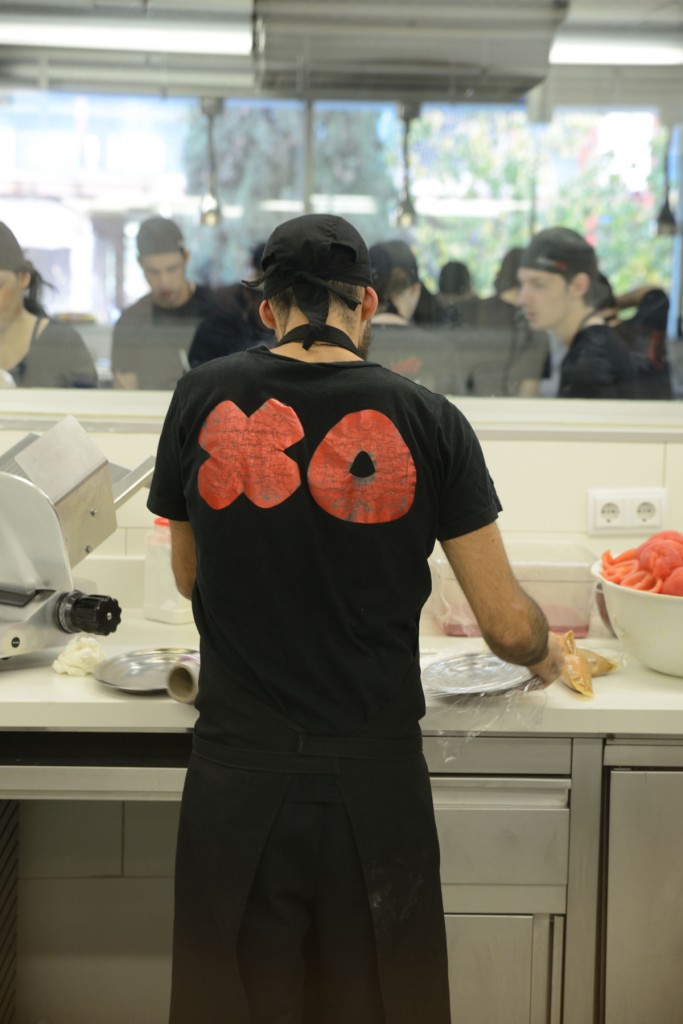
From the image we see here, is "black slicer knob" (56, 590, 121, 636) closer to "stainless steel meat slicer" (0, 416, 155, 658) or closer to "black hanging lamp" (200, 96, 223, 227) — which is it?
"stainless steel meat slicer" (0, 416, 155, 658)

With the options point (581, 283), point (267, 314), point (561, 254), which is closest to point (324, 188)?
point (561, 254)

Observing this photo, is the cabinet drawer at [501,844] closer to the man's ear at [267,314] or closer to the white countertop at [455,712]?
the white countertop at [455,712]

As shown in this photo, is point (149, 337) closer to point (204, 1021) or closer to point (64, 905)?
point (64, 905)

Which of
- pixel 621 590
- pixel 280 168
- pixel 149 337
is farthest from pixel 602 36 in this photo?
pixel 621 590

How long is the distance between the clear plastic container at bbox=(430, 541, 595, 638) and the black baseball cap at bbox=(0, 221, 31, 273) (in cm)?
140

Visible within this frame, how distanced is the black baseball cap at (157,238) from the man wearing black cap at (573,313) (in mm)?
1138

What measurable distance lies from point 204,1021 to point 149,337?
2.01 metres

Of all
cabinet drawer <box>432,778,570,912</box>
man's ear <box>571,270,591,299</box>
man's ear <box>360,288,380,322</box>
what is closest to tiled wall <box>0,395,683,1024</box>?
cabinet drawer <box>432,778,570,912</box>

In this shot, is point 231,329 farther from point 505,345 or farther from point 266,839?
point 266,839

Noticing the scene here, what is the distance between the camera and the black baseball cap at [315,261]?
4.42ft

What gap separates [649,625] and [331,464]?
80cm

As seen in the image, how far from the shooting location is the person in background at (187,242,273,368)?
290 centimetres

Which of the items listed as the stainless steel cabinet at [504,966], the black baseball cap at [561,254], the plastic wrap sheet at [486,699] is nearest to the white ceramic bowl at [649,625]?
the plastic wrap sheet at [486,699]

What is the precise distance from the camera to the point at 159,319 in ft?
10.1
